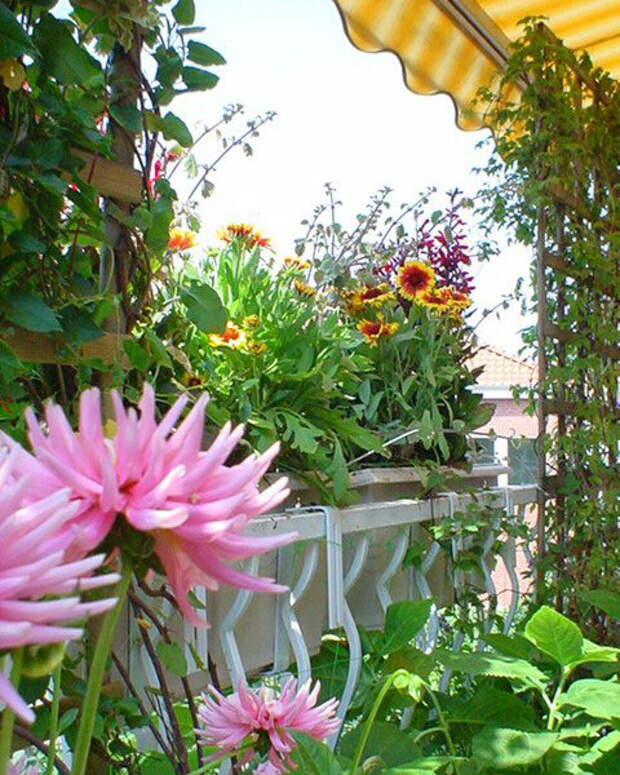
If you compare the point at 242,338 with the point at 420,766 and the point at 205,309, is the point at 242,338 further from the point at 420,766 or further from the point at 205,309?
the point at 420,766

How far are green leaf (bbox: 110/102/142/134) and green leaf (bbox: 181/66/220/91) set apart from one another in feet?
0.22

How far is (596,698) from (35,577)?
140cm

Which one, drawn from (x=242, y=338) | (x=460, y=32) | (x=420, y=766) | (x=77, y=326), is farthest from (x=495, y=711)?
(x=460, y=32)

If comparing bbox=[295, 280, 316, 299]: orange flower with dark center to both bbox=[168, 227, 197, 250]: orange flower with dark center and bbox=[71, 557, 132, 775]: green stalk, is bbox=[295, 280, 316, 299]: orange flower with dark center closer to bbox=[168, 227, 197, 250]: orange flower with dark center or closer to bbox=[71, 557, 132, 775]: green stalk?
bbox=[168, 227, 197, 250]: orange flower with dark center

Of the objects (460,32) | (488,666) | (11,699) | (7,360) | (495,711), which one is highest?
(460,32)

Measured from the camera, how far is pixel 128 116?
102 centimetres

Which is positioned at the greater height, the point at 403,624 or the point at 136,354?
the point at 136,354

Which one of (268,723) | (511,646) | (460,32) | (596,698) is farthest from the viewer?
(460,32)

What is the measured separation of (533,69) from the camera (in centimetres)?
259

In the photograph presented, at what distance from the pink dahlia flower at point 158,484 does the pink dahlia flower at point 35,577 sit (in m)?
0.03

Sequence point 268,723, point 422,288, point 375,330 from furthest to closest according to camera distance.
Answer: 1. point 422,288
2. point 375,330
3. point 268,723

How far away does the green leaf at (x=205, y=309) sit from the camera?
3.56 feet

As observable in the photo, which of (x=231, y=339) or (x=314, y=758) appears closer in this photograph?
(x=314, y=758)

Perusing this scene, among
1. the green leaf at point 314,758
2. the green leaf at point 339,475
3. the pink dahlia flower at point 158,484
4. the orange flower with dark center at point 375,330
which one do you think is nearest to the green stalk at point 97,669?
the pink dahlia flower at point 158,484
